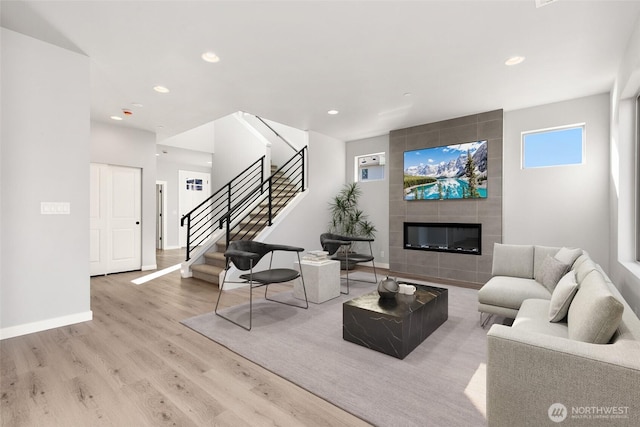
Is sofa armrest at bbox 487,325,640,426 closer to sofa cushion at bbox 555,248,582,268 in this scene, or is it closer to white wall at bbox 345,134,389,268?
sofa cushion at bbox 555,248,582,268

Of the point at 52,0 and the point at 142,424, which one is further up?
the point at 52,0

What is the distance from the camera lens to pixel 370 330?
2.61 meters

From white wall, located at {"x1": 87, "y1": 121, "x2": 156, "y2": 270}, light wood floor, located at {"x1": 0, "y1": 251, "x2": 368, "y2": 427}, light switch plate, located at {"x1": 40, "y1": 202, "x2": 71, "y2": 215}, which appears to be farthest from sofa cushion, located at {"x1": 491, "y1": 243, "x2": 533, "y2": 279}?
white wall, located at {"x1": 87, "y1": 121, "x2": 156, "y2": 270}

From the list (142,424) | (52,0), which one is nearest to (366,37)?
(52,0)

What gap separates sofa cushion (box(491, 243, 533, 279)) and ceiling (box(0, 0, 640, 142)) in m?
2.14

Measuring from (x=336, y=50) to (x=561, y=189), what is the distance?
13.1ft

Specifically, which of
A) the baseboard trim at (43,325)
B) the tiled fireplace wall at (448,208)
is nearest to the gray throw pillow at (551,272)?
the tiled fireplace wall at (448,208)

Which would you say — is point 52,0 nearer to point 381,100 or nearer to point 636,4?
point 381,100

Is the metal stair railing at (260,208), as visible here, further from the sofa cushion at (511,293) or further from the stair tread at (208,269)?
the sofa cushion at (511,293)

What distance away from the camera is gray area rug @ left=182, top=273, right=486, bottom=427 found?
1.81m

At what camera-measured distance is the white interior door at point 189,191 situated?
32.8 ft

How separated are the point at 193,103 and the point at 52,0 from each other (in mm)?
2225

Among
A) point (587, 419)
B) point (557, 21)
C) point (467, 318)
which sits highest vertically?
point (557, 21)

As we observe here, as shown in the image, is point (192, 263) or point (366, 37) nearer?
point (366, 37)
